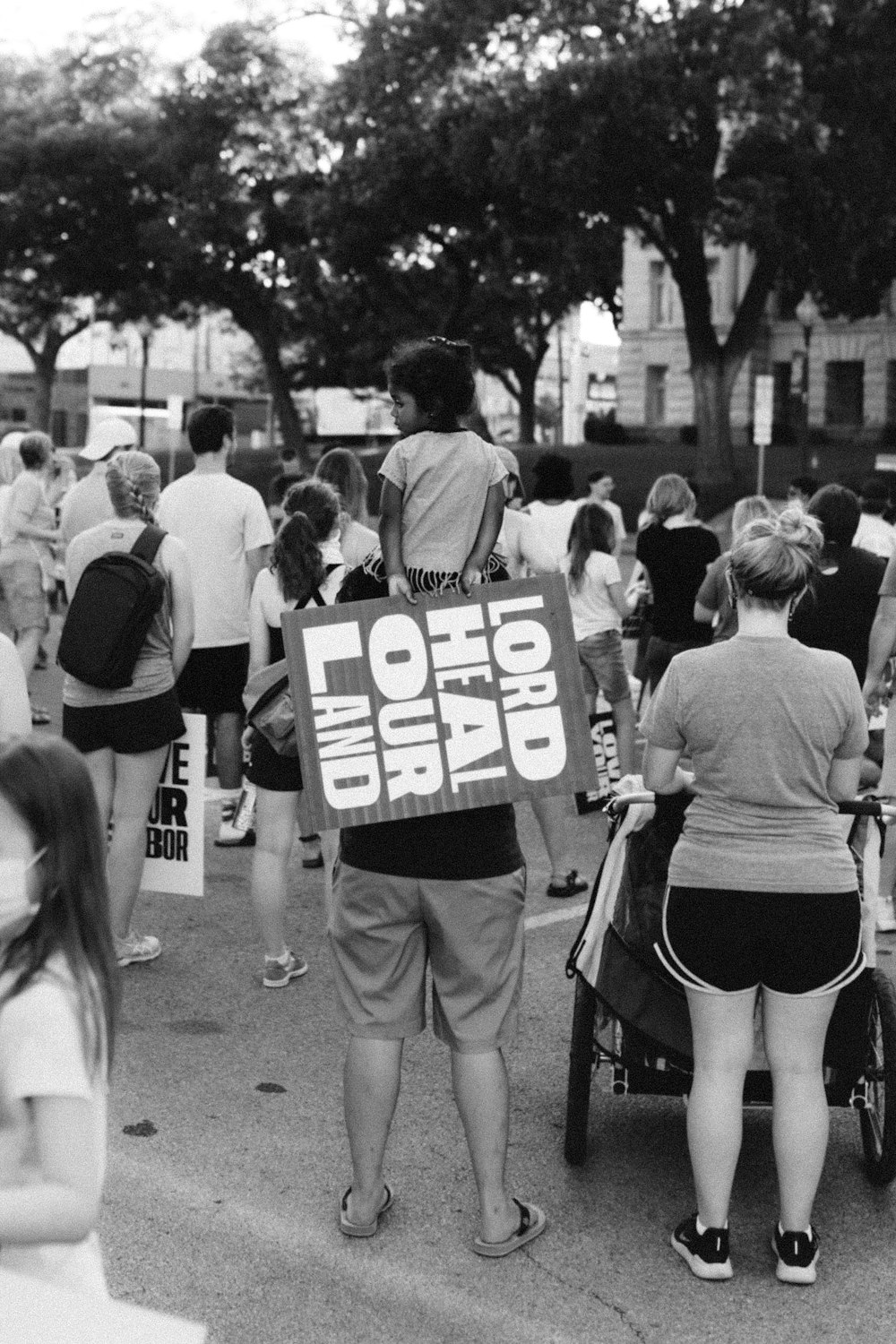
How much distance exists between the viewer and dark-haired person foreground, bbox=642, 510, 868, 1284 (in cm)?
390

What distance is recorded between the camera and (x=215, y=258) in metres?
43.4

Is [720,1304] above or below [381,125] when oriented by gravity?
below

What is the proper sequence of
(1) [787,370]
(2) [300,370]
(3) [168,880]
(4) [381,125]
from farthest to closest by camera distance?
1. (1) [787,370]
2. (2) [300,370]
3. (4) [381,125]
4. (3) [168,880]

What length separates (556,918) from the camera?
23.8 feet

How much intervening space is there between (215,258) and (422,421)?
40739 millimetres

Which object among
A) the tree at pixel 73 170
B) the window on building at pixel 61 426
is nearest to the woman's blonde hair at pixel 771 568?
the tree at pixel 73 170

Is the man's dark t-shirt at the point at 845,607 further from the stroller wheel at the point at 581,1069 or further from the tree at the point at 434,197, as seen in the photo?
the tree at the point at 434,197

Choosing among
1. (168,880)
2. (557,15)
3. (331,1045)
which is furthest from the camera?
(557,15)

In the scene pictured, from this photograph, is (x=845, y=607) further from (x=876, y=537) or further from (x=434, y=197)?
(x=434, y=197)

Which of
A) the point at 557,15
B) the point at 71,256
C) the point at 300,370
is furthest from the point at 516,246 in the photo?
the point at 300,370

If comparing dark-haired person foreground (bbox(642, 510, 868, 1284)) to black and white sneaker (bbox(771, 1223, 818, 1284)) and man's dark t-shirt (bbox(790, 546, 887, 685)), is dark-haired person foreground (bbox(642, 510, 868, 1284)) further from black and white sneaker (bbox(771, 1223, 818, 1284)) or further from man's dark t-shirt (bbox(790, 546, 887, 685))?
man's dark t-shirt (bbox(790, 546, 887, 685))

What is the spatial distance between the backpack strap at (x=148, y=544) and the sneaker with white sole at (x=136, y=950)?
1.41 m

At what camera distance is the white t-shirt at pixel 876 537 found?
9867 millimetres

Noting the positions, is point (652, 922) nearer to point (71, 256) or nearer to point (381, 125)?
point (381, 125)
